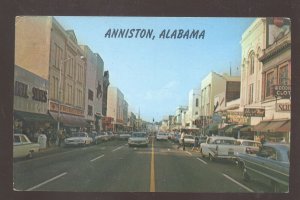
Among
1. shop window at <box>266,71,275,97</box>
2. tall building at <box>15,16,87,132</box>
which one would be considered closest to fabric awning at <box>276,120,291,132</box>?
shop window at <box>266,71,275,97</box>

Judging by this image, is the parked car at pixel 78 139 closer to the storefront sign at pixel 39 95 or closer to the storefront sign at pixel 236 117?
the storefront sign at pixel 39 95

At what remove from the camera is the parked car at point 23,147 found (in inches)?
200

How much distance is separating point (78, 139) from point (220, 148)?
1.83m

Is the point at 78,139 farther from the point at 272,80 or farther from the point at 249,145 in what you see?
the point at 272,80

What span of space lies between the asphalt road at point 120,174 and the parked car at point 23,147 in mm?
69

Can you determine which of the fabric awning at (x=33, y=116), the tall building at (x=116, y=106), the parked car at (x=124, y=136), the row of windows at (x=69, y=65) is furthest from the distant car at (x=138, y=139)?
the fabric awning at (x=33, y=116)

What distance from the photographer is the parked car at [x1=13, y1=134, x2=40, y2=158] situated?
509 cm

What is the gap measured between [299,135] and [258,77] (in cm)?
98

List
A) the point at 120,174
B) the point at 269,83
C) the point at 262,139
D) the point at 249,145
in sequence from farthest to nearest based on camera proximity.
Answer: the point at 249,145 < the point at 262,139 < the point at 120,174 < the point at 269,83

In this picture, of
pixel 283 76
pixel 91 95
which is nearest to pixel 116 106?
pixel 91 95

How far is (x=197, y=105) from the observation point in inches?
251

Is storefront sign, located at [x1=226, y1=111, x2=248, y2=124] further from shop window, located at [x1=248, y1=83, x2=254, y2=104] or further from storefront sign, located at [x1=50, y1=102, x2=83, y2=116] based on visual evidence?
storefront sign, located at [x1=50, y1=102, x2=83, y2=116]

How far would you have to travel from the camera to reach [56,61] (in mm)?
5574

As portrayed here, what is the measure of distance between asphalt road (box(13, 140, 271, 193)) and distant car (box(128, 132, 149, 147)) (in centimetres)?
95
